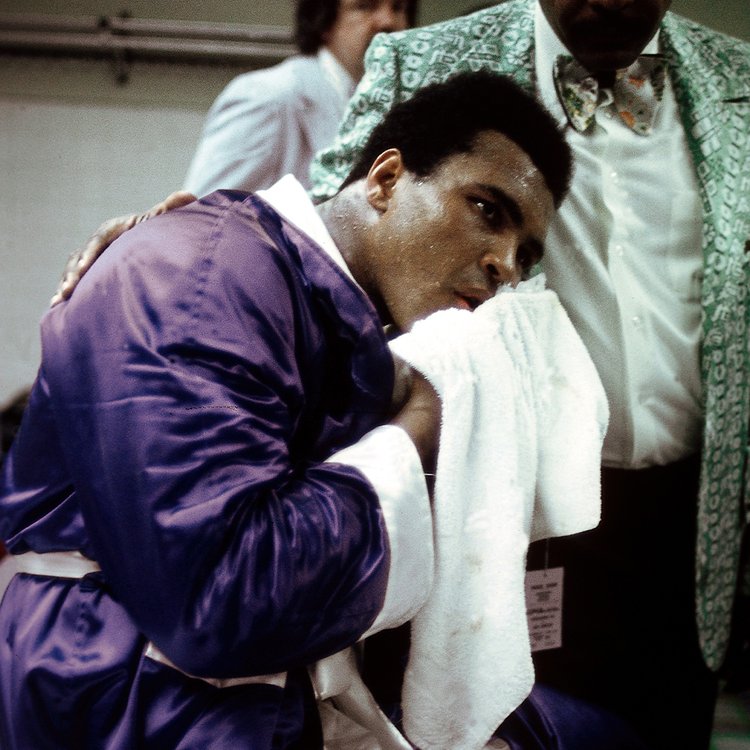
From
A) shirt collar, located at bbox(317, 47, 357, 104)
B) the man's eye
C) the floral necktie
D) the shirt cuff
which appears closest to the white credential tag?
the shirt cuff

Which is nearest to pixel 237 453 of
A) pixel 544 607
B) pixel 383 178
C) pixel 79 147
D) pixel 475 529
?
pixel 475 529

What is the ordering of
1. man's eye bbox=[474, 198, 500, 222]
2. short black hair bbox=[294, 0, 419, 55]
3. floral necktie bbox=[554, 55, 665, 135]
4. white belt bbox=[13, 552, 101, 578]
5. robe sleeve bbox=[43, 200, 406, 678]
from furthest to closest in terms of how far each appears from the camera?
1. short black hair bbox=[294, 0, 419, 55]
2. floral necktie bbox=[554, 55, 665, 135]
3. man's eye bbox=[474, 198, 500, 222]
4. white belt bbox=[13, 552, 101, 578]
5. robe sleeve bbox=[43, 200, 406, 678]

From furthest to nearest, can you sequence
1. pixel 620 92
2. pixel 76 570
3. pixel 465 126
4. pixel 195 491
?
pixel 620 92 → pixel 465 126 → pixel 76 570 → pixel 195 491

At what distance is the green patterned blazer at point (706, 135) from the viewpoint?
3.01 feet

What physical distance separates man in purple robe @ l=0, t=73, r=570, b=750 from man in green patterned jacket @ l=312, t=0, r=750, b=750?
5.7 inches

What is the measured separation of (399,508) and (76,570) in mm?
311

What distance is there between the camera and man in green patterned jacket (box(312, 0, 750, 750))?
35.9 inches

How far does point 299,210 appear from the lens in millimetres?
759

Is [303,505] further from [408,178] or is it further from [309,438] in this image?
[408,178]

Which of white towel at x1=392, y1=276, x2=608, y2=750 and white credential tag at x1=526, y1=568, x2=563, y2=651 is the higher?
white towel at x1=392, y1=276, x2=608, y2=750

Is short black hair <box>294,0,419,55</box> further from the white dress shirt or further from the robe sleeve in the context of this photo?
the robe sleeve

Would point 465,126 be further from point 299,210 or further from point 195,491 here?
point 195,491

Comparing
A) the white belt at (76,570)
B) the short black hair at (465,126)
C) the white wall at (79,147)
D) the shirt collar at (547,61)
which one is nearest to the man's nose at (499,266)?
the short black hair at (465,126)

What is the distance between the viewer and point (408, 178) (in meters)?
0.81
